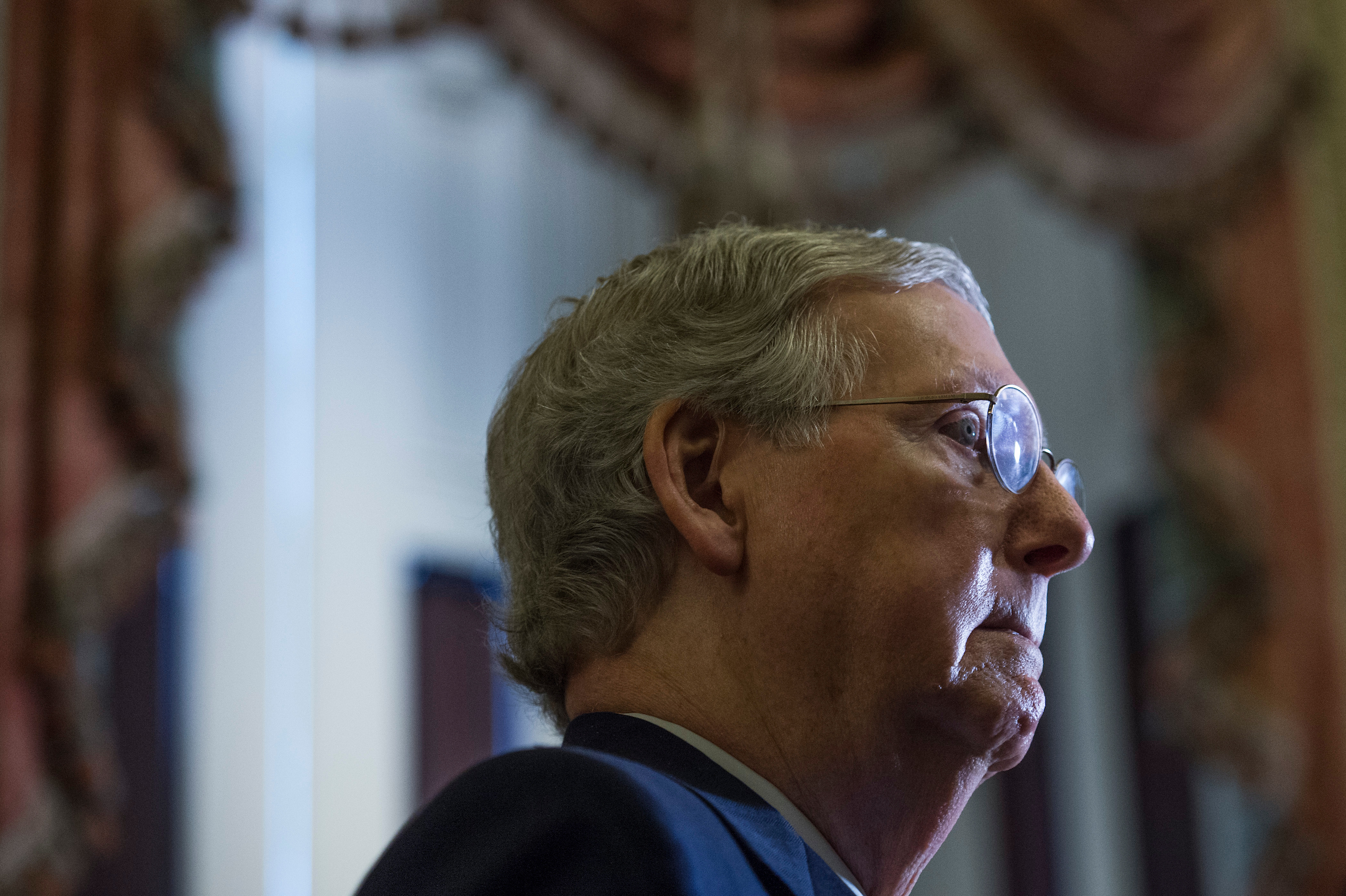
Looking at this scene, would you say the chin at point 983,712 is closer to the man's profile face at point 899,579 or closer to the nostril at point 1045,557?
the man's profile face at point 899,579

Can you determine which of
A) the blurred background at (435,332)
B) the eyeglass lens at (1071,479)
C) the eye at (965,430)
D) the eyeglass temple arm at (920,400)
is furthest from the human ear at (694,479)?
the blurred background at (435,332)

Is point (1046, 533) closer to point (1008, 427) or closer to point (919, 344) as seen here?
point (1008, 427)

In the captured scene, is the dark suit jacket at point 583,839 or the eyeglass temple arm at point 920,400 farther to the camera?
the eyeglass temple arm at point 920,400

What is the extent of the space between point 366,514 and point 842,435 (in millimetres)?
3043

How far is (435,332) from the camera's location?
14.9ft

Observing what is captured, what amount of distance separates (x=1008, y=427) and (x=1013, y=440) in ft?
0.05

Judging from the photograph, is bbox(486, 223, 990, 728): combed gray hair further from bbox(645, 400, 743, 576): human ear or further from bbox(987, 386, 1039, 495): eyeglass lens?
bbox(987, 386, 1039, 495): eyeglass lens

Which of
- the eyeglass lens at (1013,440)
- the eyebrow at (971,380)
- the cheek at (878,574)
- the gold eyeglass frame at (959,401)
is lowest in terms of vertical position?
the cheek at (878,574)

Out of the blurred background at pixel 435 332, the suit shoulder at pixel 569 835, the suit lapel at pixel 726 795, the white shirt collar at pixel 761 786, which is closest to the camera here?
the suit shoulder at pixel 569 835

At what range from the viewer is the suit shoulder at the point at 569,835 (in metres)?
1.00

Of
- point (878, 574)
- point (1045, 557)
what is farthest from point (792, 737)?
point (1045, 557)

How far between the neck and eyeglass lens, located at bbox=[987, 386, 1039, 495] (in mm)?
284

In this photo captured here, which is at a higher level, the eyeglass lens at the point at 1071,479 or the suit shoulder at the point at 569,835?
the eyeglass lens at the point at 1071,479

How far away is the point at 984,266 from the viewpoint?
228 inches
